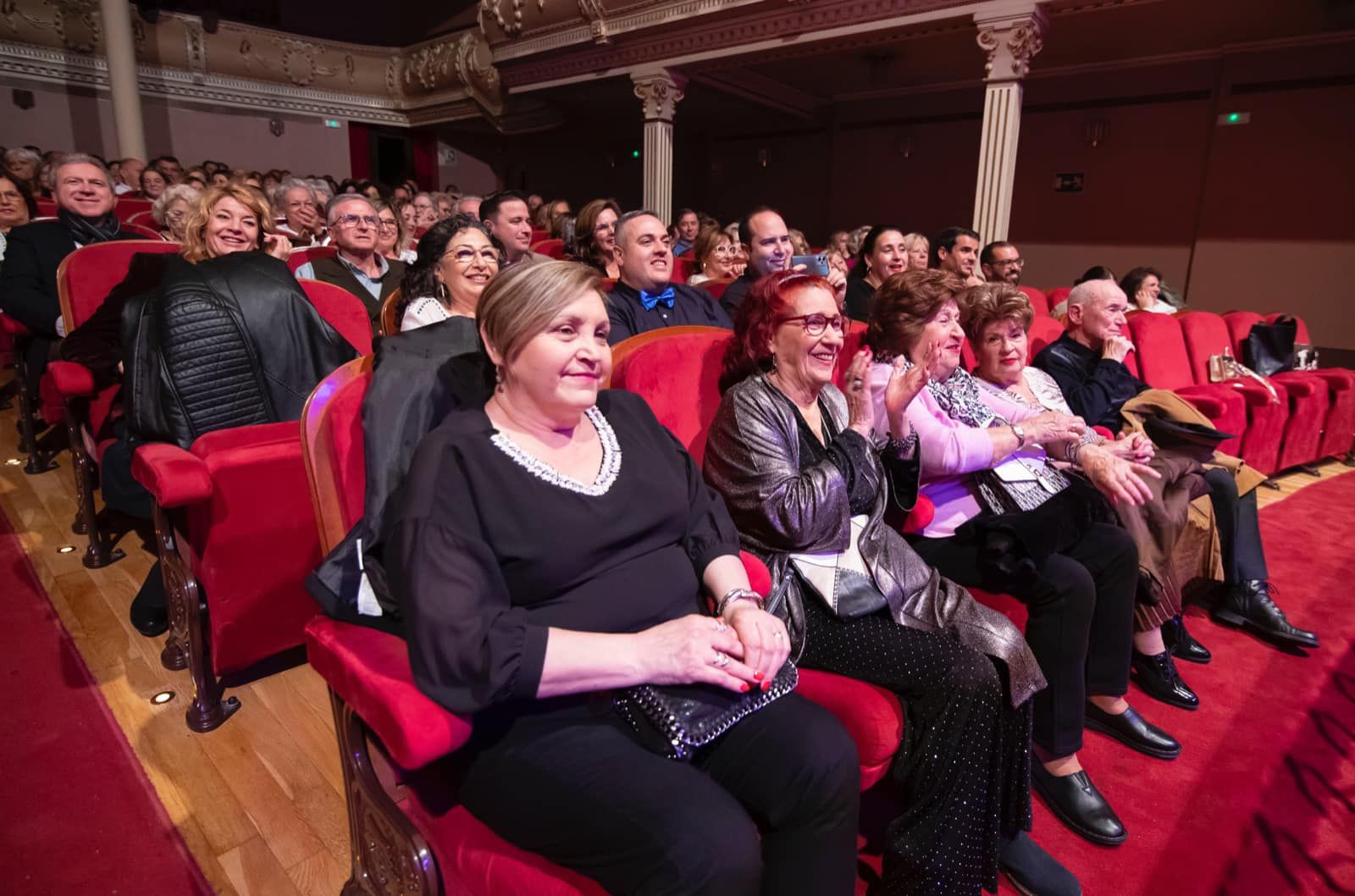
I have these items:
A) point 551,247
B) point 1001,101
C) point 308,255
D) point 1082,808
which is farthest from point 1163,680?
point 1001,101

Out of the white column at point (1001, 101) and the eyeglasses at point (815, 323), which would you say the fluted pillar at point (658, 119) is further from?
the eyeglasses at point (815, 323)

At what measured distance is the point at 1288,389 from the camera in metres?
3.51

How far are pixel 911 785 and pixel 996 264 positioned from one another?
3089 millimetres

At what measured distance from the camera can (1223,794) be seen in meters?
1.61

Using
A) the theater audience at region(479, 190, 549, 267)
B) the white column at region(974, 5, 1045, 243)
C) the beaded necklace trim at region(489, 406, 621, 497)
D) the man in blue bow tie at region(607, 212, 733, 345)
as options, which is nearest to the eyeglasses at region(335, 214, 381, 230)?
the theater audience at region(479, 190, 549, 267)

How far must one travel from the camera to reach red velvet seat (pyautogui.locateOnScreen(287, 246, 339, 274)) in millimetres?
3107

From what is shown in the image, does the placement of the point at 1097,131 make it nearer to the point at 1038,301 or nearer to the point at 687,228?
the point at 687,228

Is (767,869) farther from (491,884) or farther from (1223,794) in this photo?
(1223,794)

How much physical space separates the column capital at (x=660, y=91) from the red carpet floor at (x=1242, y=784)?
6.47 metres

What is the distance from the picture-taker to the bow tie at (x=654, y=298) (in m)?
2.53

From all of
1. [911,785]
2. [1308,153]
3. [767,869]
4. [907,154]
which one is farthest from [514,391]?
[907,154]

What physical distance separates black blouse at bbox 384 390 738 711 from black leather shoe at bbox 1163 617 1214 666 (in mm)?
1606

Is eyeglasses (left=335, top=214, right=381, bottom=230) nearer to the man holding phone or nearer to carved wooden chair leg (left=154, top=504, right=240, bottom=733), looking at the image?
the man holding phone

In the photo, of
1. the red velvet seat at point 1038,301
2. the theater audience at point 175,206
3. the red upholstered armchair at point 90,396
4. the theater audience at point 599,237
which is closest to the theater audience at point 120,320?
the red upholstered armchair at point 90,396
